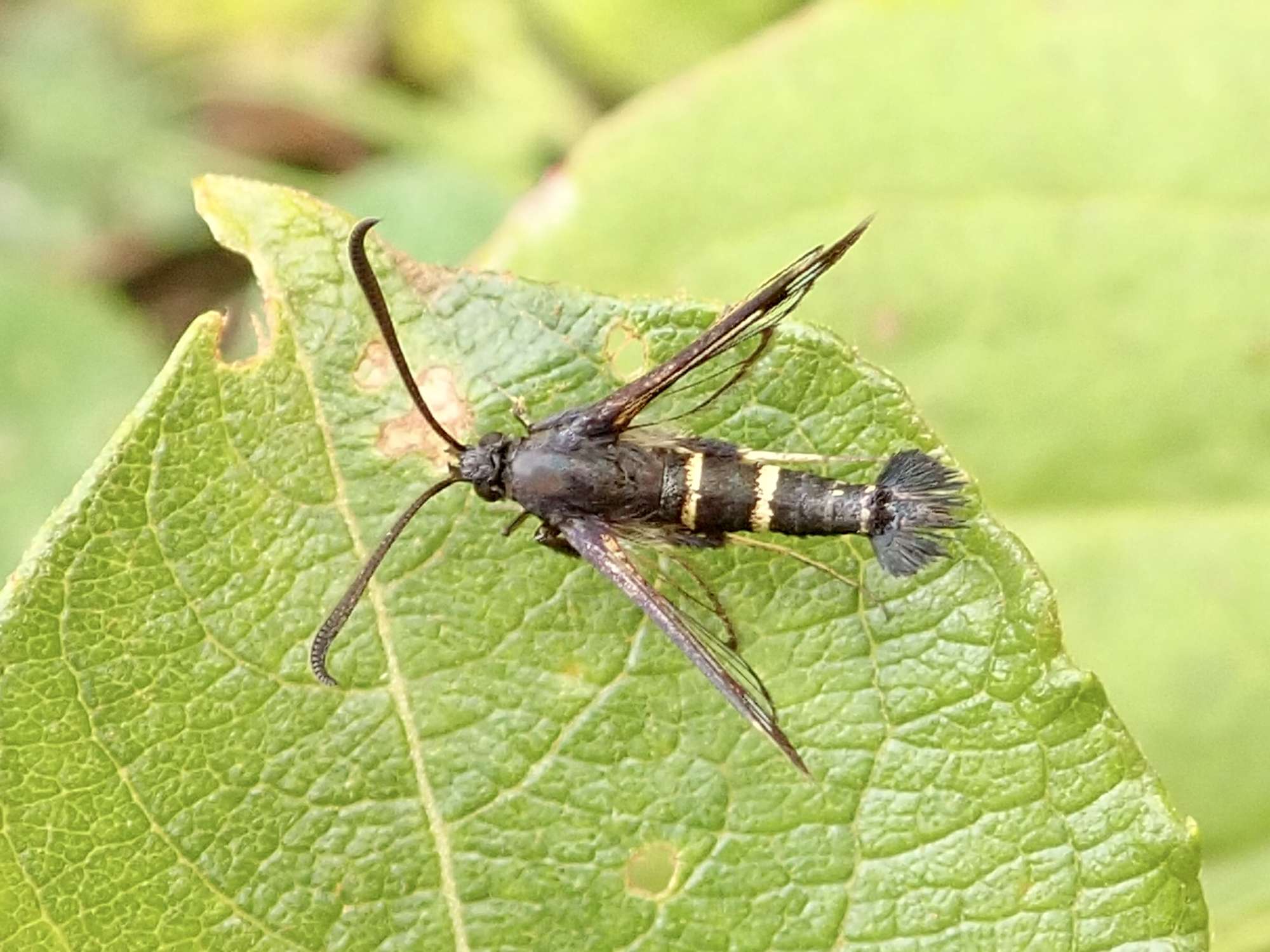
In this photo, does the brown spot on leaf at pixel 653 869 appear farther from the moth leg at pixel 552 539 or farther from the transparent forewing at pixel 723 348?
the transparent forewing at pixel 723 348

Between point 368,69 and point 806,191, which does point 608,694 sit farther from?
point 368,69

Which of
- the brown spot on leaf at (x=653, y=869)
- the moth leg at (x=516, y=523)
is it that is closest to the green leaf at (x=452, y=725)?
the brown spot on leaf at (x=653, y=869)

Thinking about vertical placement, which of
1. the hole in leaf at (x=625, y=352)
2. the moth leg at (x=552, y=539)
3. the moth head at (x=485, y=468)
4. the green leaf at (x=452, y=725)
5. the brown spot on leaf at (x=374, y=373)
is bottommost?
the green leaf at (x=452, y=725)

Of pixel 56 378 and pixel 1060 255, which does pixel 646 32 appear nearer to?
pixel 1060 255

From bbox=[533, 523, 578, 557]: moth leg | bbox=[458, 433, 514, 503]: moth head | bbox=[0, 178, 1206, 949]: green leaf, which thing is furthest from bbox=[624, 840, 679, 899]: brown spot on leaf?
bbox=[458, 433, 514, 503]: moth head

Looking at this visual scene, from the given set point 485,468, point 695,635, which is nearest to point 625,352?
point 485,468

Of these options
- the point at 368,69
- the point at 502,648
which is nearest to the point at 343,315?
the point at 502,648
